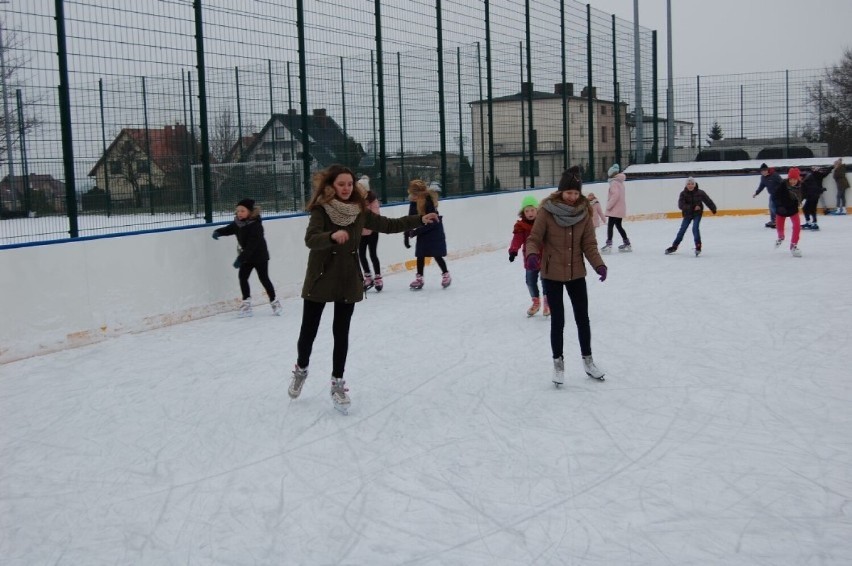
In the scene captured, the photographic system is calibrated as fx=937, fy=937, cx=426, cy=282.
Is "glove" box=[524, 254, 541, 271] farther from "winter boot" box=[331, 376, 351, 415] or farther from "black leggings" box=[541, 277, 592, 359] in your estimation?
"winter boot" box=[331, 376, 351, 415]

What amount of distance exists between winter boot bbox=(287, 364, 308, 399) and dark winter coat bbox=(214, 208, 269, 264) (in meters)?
3.65

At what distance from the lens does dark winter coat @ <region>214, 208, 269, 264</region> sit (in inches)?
376

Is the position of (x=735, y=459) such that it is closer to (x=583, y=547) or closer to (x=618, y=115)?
(x=583, y=547)

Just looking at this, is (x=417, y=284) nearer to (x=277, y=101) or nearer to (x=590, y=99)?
(x=277, y=101)

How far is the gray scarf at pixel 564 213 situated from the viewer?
6.38 meters

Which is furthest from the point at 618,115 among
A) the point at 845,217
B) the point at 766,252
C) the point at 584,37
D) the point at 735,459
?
the point at 735,459

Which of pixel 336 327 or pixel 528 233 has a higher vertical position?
pixel 528 233

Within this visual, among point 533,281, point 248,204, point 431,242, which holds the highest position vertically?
point 248,204

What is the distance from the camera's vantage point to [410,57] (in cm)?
1425

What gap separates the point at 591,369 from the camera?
6516mm

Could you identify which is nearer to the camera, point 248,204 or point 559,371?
point 559,371

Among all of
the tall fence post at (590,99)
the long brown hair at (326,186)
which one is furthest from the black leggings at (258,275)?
the tall fence post at (590,99)

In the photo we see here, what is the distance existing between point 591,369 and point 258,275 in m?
4.35

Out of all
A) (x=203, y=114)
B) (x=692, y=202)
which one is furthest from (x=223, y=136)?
(x=692, y=202)
